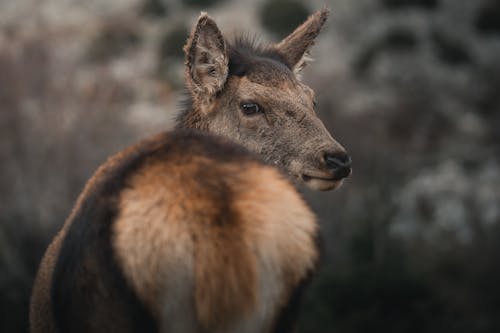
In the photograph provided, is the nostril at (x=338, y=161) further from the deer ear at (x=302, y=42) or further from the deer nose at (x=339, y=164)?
the deer ear at (x=302, y=42)

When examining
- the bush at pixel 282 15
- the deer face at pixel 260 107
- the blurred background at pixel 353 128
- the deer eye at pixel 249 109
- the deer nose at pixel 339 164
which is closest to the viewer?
the deer nose at pixel 339 164

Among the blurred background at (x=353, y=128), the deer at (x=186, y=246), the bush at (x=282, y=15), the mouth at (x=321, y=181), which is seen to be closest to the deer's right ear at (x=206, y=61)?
the mouth at (x=321, y=181)

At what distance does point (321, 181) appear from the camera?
5.11 meters

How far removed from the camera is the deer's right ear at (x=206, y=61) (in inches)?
216

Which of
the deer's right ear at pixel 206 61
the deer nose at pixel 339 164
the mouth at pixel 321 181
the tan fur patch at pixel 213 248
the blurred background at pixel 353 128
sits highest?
the deer's right ear at pixel 206 61

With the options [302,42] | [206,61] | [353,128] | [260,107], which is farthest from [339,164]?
[353,128]

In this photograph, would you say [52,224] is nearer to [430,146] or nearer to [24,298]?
[24,298]

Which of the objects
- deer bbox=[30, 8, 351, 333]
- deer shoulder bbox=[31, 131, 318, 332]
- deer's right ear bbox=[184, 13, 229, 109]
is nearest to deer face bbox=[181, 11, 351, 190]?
deer's right ear bbox=[184, 13, 229, 109]

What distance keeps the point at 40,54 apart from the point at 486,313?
68.2ft

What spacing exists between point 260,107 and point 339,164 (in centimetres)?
90

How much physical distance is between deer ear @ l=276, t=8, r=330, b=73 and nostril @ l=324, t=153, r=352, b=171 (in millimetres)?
1417

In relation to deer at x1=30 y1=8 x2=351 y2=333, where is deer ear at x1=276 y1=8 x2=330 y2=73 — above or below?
above

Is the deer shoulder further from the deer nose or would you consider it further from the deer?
the deer nose

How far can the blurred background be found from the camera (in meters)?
18.3
